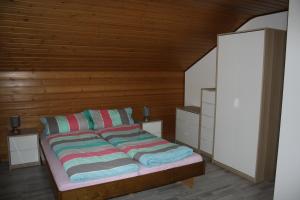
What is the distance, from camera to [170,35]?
3.64m

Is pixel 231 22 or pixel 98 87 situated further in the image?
pixel 98 87

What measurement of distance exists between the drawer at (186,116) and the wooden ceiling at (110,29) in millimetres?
1039

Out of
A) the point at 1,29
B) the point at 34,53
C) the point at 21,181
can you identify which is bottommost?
the point at 21,181

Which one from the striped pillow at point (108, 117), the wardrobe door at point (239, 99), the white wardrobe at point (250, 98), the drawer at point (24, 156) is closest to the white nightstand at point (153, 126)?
the striped pillow at point (108, 117)

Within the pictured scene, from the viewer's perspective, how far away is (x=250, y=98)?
321 centimetres

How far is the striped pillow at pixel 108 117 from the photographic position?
3.97 m

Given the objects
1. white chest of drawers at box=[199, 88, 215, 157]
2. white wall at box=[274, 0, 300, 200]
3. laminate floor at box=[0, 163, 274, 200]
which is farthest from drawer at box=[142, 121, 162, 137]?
white wall at box=[274, 0, 300, 200]

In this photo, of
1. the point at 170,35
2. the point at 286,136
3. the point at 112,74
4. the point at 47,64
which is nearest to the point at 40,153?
the point at 47,64

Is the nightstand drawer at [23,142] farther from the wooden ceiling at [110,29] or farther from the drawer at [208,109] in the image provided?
the drawer at [208,109]

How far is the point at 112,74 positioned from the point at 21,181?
6.99 ft

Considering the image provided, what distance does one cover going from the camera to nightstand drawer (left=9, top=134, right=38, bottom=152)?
11.4 feet

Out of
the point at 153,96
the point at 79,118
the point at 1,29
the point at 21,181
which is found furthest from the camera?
the point at 153,96

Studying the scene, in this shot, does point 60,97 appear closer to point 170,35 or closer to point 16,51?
point 16,51

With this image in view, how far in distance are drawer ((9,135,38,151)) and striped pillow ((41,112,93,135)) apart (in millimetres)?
202
